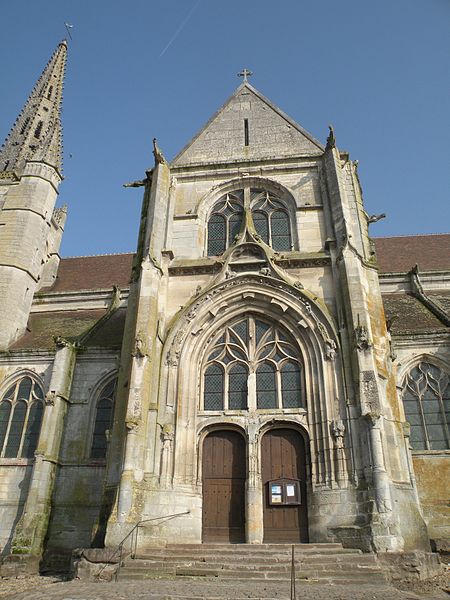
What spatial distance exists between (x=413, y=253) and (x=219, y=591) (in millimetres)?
19931

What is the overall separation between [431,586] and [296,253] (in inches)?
329

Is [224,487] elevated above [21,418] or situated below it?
below

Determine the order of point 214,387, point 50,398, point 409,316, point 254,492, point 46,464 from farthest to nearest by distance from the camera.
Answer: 1. point 409,316
2. point 50,398
3. point 46,464
4. point 214,387
5. point 254,492

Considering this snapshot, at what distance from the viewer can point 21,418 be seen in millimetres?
15484

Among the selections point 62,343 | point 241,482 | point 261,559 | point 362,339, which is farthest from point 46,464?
point 362,339

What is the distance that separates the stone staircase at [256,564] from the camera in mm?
8062

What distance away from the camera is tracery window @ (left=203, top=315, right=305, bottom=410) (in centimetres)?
1214

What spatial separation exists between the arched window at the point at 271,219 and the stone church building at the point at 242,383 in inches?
2.0

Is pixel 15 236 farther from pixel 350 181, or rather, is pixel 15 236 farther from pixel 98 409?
pixel 350 181

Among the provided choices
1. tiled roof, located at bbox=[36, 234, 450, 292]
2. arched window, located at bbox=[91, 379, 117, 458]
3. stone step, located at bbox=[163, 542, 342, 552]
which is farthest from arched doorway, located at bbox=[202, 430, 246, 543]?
tiled roof, located at bbox=[36, 234, 450, 292]

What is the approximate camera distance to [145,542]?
9844 millimetres

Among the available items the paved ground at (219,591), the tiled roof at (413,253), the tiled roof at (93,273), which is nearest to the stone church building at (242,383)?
the paved ground at (219,591)

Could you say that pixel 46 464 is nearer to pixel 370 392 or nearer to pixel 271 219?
pixel 370 392

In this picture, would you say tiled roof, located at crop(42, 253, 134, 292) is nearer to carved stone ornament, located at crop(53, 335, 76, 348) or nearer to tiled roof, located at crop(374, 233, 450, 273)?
carved stone ornament, located at crop(53, 335, 76, 348)
